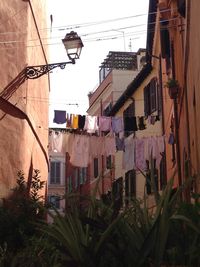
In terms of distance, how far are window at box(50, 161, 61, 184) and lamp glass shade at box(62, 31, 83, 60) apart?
40836mm

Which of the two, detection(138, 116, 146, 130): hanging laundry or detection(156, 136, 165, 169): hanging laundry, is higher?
detection(138, 116, 146, 130): hanging laundry

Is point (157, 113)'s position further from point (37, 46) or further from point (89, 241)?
point (89, 241)

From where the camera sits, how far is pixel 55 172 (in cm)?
5275

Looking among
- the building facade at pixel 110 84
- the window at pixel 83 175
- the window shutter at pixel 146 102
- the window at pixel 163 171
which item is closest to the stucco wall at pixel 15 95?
the window at pixel 163 171

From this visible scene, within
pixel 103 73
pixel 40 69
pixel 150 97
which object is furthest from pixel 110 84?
pixel 40 69

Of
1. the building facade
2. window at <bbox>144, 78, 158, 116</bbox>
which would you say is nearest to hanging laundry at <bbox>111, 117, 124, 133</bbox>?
window at <bbox>144, 78, 158, 116</bbox>

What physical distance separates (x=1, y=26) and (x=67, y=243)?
8053mm

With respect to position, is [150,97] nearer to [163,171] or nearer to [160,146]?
[163,171]

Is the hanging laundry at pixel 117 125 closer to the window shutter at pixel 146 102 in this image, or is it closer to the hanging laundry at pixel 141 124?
the hanging laundry at pixel 141 124

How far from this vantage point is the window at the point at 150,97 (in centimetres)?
2307

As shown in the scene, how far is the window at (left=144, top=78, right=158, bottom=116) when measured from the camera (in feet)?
75.7

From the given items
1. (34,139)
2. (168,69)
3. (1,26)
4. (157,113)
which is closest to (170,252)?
(1,26)

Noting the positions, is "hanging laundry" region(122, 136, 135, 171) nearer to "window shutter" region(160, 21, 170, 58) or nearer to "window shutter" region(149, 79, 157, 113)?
"window shutter" region(160, 21, 170, 58)

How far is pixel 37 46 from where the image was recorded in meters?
15.3
